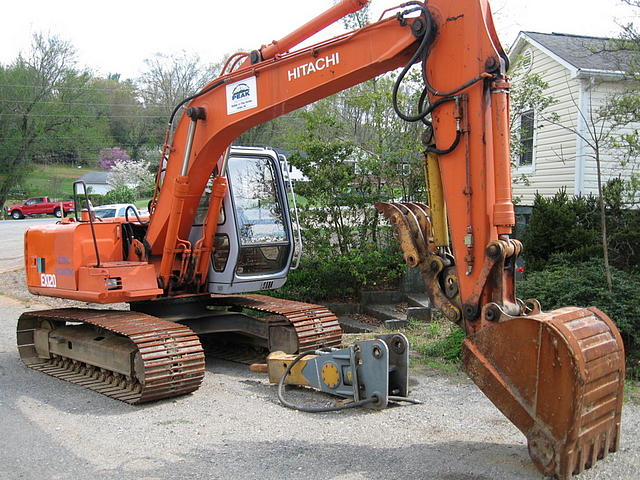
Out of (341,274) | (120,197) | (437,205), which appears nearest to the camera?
(437,205)

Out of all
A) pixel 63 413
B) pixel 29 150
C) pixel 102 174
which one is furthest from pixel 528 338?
pixel 102 174

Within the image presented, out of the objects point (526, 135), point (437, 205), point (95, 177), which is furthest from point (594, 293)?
point (95, 177)

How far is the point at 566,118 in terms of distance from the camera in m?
14.0

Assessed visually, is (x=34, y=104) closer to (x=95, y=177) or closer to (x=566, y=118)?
(x=95, y=177)

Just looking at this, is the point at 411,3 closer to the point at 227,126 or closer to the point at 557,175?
the point at 227,126

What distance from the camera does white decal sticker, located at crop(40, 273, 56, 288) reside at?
24.8 feet

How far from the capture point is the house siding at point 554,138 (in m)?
13.7

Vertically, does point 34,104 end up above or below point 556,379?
above

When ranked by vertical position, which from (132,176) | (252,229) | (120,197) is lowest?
(252,229)

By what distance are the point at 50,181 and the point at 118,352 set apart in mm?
52033

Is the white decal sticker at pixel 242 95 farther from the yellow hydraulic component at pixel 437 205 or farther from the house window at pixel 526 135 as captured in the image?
the house window at pixel 526 135

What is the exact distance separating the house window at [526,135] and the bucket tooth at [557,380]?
26.8ft

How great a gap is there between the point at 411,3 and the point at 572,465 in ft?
11.1

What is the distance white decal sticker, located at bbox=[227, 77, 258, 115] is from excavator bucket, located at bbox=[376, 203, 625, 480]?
3226 millimetres
